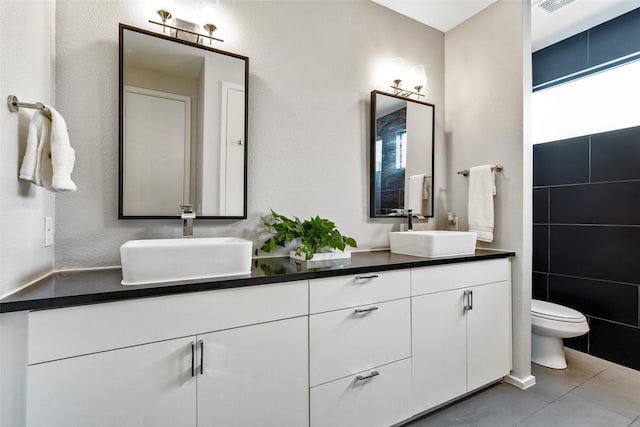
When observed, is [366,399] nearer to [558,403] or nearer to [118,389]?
[118,389]

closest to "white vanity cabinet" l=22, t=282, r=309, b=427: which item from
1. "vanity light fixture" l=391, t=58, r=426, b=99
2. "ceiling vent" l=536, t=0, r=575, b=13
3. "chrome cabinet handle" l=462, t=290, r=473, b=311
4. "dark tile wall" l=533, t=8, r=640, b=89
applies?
"chrome cabinet handle" l=462, t=290, r=473, b=311

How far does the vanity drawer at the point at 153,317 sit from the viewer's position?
0.95m

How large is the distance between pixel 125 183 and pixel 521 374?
8.59ft

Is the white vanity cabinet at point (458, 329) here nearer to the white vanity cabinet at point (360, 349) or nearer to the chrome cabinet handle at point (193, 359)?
the white vanity cabinet at point (360, 349)

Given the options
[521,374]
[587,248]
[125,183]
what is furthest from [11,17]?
[587,248]

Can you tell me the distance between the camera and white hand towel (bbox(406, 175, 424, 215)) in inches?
94.9

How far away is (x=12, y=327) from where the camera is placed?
0.93 m

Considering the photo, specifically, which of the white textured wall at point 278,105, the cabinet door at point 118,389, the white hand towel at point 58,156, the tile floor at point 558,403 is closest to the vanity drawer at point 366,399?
the tile floor at point 558,403

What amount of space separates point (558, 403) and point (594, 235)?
1.36m

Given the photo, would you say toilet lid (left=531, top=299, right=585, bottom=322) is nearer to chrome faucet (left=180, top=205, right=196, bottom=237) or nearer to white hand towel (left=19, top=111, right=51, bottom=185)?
chrome faucet (left=180, top=205, right=196, bottom=237)

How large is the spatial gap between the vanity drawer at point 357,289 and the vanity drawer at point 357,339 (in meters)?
0.03

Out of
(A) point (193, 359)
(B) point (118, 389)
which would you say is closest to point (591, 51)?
(A) point (193, 359)

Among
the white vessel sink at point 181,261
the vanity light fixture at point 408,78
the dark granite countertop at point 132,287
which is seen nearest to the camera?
the dark granite countertop at point 132,287

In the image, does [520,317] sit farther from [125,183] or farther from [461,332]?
[125,183]
